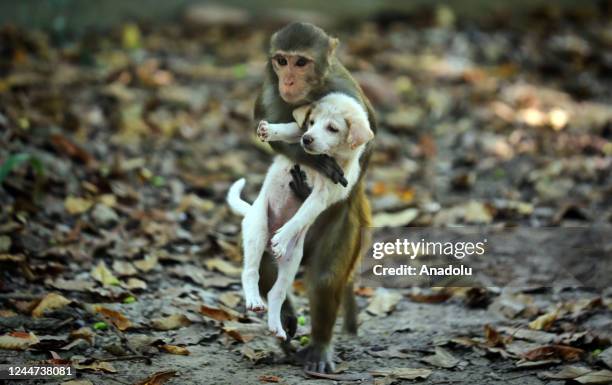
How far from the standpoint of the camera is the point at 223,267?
269 inches

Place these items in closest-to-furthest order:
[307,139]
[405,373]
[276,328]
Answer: [307,139] < [276,328] < [405,373]

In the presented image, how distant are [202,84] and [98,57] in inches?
50.6

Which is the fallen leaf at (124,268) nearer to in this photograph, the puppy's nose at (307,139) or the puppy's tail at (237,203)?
the puppy's tail at (237,203)

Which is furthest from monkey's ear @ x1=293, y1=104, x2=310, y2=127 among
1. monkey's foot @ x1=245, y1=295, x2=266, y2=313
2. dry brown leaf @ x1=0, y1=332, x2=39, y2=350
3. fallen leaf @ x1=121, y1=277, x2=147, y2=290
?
fallen leaf @ x1=121, y1=277, x2=147, y2=290

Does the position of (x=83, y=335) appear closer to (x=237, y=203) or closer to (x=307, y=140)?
(x=237, y=203)

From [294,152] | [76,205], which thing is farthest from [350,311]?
[76,205]

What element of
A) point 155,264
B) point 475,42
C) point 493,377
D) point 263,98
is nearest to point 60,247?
point 155,264

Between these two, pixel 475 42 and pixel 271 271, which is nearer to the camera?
pixel 271 271

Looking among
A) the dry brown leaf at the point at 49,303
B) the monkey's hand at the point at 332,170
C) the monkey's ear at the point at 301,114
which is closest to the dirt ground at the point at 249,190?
→ the dry brown leaf at the point at 49,303

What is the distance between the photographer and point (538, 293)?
6.54 metres

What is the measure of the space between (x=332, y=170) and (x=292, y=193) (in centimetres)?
35

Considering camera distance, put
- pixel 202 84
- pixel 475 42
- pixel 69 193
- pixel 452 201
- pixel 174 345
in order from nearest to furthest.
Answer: pixel 174 345 → pixel 69 193 → pixel 452 201 → pixel 202 84 → pixel 475 42

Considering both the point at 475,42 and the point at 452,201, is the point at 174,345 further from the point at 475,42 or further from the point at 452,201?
→ the point at 475,42

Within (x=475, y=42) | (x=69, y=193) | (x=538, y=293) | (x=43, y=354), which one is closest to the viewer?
(x=43, y=354)
